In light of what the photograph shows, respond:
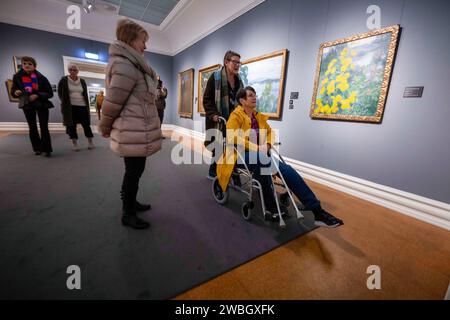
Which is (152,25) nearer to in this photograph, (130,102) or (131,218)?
(130,102)

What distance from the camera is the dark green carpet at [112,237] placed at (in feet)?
3.83

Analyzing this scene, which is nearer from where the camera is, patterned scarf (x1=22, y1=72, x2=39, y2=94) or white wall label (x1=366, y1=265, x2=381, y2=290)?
white wall label (x1=366, y1=265, x2=381, y2=290)

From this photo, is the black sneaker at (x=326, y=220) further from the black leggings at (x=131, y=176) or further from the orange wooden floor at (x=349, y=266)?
the black leggings at (x=131, y=176)

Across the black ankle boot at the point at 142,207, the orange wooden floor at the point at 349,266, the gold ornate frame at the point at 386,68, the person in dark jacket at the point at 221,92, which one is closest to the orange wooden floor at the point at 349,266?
the orange wooden floor at the point at 349,266

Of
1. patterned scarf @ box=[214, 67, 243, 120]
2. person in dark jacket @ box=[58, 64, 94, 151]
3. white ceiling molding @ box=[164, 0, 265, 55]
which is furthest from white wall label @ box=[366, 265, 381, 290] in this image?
person in dark jacket @ box=[58, 64, 94, 151]

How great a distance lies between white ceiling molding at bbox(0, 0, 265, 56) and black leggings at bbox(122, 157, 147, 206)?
4215 mm

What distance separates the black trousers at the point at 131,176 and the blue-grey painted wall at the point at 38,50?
7235 mm

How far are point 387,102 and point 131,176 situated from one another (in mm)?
2916

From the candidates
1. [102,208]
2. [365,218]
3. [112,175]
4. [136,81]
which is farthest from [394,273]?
[112,175]

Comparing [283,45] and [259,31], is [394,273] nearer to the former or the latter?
[283,45]

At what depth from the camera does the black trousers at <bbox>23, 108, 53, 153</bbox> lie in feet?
11.3

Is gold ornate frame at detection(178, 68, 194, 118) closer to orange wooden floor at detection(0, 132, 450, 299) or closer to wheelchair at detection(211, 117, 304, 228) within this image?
wheelchair at detection(211, 117, 304, 228)

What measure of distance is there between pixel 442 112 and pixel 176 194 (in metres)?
2.97

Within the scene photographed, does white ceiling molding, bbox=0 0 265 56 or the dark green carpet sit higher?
white ceiling molding, bbox=0 0 265 56
